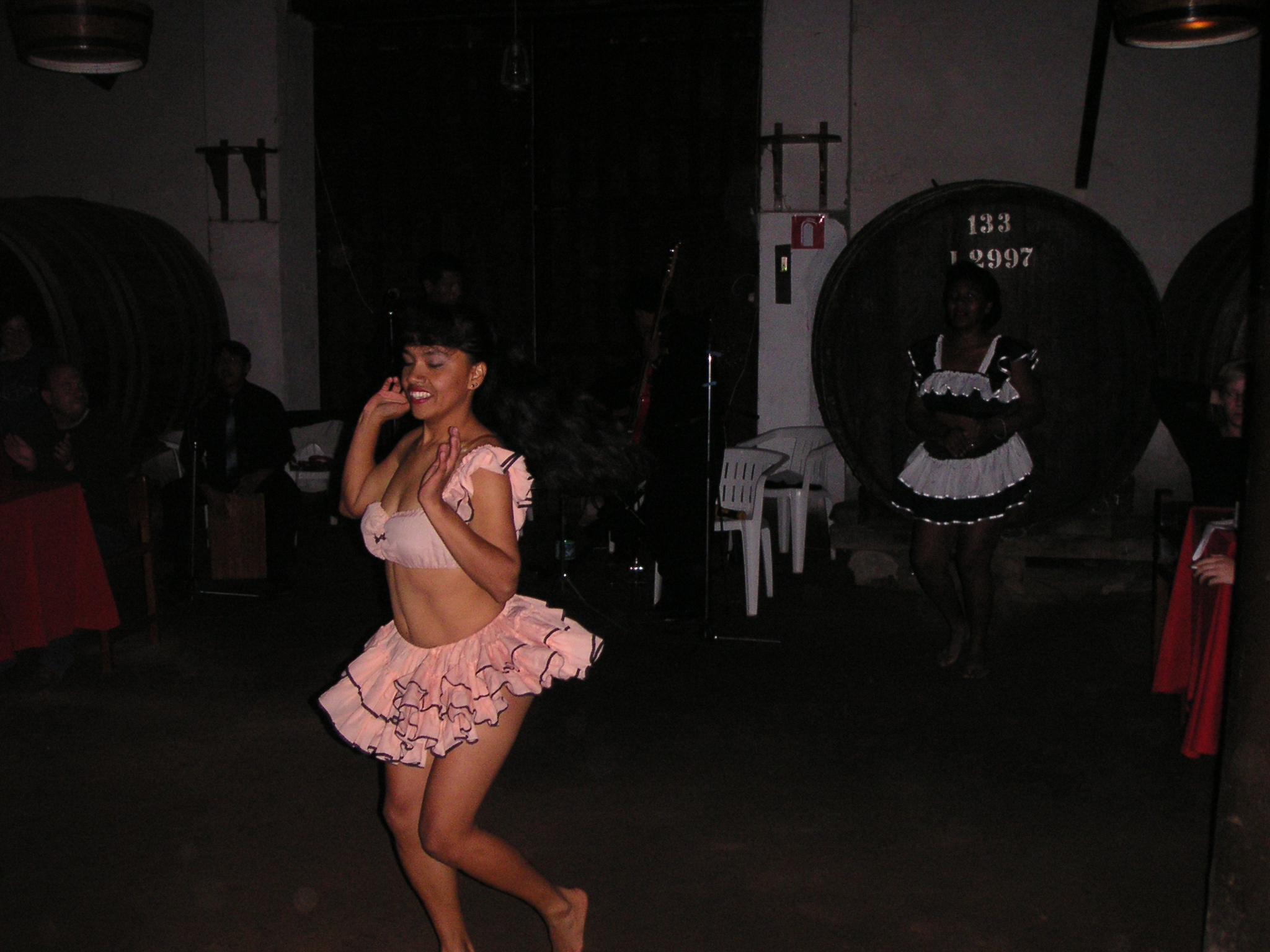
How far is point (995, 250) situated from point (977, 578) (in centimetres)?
161

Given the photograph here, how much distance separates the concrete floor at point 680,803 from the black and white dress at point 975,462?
57 centimetres

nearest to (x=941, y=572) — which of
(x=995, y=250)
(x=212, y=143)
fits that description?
(x=995, y=250)

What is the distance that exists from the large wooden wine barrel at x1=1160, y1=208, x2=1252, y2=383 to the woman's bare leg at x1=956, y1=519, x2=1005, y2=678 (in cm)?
121

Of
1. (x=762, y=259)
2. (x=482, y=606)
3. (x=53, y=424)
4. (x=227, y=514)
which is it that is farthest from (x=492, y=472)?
(x=762, y=259)

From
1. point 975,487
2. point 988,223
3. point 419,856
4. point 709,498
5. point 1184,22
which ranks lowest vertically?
point 419,856

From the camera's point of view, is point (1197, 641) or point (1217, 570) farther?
point (1197, 641)

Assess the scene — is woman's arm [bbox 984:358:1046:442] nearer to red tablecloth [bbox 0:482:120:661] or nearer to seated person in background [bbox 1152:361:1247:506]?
seated person in background [bbox 1152:361:1247:506]

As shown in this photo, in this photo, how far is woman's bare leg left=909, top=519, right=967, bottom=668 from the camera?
4.16 metres

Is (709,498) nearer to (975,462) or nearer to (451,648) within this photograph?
(975,462)

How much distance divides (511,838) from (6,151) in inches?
240

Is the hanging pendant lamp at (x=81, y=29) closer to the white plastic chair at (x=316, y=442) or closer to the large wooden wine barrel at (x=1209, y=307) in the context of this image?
the white plastic chair at (x=316, y=442)

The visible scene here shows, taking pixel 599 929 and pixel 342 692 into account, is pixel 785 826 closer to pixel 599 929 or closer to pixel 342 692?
pixel 599 929

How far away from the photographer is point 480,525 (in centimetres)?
216

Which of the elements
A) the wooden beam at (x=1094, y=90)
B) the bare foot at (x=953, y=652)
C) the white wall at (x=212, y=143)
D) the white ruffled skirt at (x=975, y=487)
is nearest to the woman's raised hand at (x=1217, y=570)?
the white ruffled skirt at (x=975, y=487)
